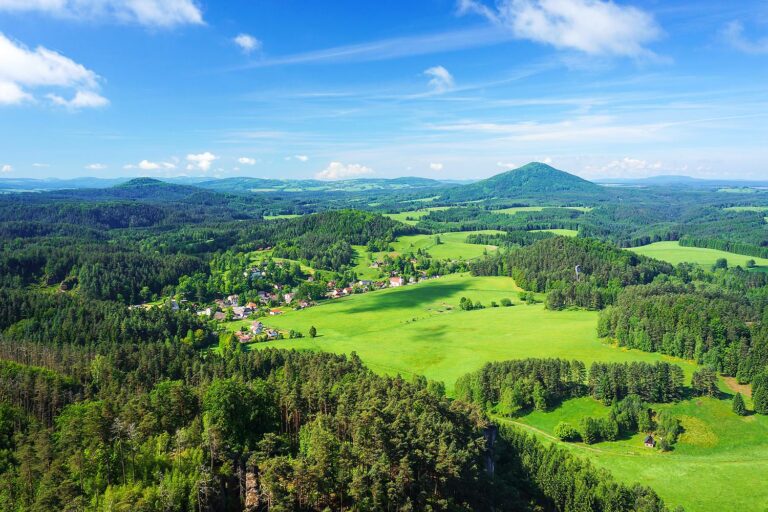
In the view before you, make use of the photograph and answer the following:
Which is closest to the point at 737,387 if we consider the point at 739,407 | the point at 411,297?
the point at 739,407

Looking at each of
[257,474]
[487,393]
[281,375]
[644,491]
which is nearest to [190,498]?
[257,474]

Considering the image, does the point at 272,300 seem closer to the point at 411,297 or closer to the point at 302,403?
the point at 411,297

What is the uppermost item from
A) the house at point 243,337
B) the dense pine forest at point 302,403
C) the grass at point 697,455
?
the dense pine forest at point 302,403

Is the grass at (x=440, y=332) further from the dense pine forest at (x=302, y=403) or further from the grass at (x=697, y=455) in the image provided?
the grass at (x=697, y=455)

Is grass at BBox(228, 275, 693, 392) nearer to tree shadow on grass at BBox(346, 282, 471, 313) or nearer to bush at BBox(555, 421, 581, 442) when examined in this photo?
tree shadow on grass at BBox(346, 282, 471, 313)

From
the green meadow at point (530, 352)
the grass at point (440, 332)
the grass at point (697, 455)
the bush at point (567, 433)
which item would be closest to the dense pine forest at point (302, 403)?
the bush at point (567, 433)
